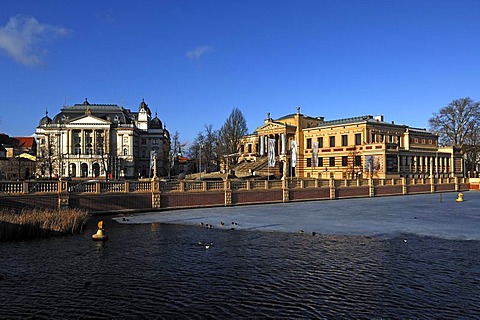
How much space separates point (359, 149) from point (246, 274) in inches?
2506

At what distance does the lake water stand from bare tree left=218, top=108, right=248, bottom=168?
7249cm

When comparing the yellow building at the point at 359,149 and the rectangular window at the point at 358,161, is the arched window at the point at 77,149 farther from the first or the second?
the rectangular window at the point at 358,161

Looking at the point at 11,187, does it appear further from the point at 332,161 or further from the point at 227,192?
the point at 332,161

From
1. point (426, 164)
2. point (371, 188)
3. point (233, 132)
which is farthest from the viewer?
point (233, 132)

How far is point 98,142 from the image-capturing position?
106 meters

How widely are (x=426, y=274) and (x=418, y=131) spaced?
75.3m

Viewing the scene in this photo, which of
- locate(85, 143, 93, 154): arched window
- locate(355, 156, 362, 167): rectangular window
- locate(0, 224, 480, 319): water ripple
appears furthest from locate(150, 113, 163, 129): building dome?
locate(0, 224, 480, 319): water ripple

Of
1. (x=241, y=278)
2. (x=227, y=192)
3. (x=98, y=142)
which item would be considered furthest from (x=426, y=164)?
(x=98, y=142)

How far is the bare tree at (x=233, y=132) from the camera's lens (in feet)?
312

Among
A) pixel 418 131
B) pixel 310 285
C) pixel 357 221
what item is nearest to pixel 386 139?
pixel 418 131

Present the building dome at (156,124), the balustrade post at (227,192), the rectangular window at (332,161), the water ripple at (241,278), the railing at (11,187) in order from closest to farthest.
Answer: the water ripple at (241,278), the railing at (11,187), the balustrade post at (227,192), the rectangular window at (332,161), the building dome at (156,124)

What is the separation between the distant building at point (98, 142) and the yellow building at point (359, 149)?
111 feet

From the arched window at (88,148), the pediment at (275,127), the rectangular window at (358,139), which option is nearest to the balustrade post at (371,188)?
the rectangular window at (358,139)

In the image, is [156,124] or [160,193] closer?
[160,193]
